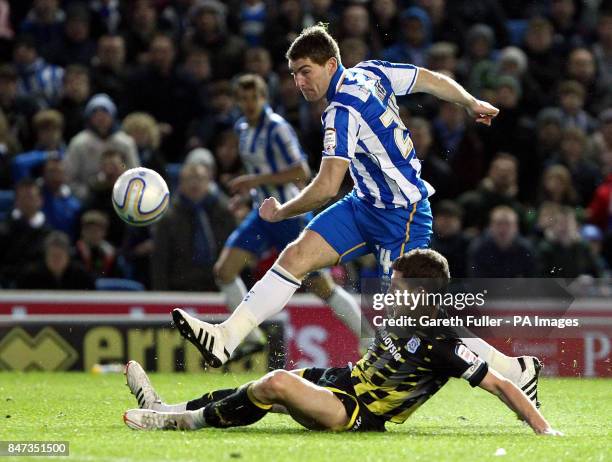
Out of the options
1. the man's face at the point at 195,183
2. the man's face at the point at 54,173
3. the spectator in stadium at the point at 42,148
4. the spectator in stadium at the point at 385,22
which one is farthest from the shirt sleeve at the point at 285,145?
the spectator in stadium at the point at 385,22

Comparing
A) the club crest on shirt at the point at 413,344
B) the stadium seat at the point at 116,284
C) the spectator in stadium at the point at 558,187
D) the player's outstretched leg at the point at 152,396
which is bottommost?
the player's outstretched leg at the point at 152,396

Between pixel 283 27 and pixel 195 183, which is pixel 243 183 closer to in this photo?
pixel 195 183

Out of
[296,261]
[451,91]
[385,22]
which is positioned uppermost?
[385,22]

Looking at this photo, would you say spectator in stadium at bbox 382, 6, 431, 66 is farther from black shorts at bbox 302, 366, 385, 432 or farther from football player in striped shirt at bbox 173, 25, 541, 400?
black shorts at bbox 302, 366, 385, 432

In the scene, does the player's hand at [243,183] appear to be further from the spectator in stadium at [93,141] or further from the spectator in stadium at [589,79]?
the spectator in stadium at [589,79]

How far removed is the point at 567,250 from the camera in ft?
42.7

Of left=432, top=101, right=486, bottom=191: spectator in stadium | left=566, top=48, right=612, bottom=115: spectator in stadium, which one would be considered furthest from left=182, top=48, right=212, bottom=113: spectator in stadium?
left=566, top=48, right=612, bottom=115: spectator in stadium

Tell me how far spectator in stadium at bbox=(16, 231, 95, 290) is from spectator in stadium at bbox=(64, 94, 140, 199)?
3.44ft

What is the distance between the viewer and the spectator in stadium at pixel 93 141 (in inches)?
534

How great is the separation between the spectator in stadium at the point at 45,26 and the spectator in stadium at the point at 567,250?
6.07 m

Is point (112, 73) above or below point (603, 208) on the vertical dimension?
above

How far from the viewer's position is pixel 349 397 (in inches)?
272

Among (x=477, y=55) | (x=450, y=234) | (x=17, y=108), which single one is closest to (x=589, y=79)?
(x=477, y=55)

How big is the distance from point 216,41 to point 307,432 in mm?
8533
